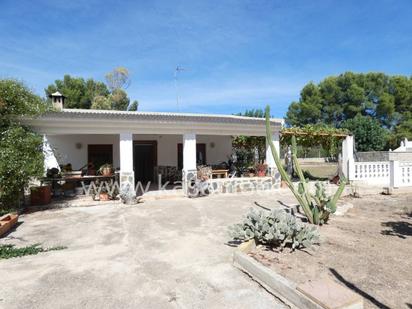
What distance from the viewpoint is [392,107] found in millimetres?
36875

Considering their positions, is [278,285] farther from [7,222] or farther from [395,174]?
[395,174]

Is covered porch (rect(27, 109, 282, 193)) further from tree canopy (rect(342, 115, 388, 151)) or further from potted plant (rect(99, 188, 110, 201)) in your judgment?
tree canopy (rect(342, 115, 388, 151))

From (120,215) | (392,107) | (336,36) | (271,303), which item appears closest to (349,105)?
(392,107)

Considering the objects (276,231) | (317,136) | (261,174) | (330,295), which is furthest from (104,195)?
(317,136)

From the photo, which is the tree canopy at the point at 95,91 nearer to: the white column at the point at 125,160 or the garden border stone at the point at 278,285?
the white column at the point at 125,160

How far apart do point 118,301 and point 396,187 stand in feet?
41.7

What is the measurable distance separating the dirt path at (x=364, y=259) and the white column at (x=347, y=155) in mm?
8817

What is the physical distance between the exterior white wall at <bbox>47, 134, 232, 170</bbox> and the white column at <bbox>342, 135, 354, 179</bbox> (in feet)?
21.2

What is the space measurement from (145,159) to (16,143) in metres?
8.31

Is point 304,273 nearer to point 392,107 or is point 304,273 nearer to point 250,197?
point 250,197

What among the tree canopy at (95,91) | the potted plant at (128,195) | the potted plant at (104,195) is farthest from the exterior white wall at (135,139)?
the tree canopy at (95,91)

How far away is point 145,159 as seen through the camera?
1708cm

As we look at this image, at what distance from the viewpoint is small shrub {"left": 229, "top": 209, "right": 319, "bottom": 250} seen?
5422mm

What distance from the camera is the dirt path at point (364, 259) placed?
3.87 m
